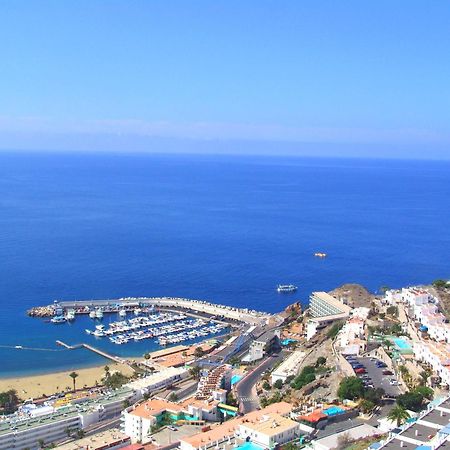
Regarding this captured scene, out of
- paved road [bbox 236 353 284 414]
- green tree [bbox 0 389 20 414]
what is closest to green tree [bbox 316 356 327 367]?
paved road [bbox 236 353 284 414]

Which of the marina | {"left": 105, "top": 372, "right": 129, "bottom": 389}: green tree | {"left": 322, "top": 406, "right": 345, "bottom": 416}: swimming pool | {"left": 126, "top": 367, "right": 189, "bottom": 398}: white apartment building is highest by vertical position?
{"left": 322, "top": 406, "right": 345, "bottom": 416}: swimming pool

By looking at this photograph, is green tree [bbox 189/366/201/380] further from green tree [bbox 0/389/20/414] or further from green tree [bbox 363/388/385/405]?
green tree [bbox 363/388/385/405]

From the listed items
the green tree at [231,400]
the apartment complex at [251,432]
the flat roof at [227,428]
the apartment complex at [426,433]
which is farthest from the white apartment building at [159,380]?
the apartment complex at [426,433]

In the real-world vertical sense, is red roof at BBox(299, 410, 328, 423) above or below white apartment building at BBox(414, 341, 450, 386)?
below

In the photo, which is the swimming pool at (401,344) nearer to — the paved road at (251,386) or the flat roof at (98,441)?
the paved road at (251,386)

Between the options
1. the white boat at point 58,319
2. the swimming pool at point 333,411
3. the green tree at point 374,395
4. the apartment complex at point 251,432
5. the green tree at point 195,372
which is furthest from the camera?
the white boat at point 58,319

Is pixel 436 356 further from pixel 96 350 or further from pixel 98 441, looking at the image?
pixel 96 350
